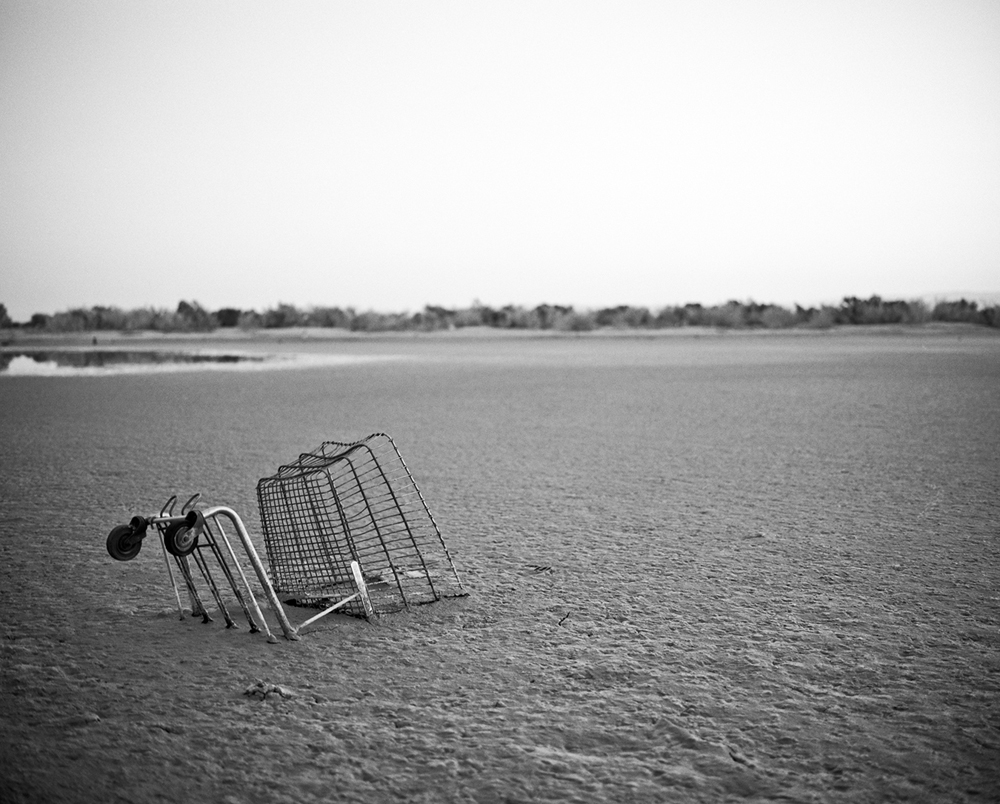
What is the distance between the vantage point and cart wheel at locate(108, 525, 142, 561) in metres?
3.72

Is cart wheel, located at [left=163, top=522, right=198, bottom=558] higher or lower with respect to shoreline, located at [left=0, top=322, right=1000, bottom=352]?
lower

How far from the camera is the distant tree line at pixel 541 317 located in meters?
65.4

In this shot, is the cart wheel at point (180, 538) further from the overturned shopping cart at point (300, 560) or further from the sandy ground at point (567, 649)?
the sandy ground at point (567, 649)

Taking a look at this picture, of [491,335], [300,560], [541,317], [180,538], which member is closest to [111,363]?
[300,560]

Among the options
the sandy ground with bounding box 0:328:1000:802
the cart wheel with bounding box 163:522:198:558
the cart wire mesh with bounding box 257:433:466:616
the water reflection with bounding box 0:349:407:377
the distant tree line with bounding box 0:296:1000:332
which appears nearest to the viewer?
the sandy ground with bounding box 0:328:1000:802

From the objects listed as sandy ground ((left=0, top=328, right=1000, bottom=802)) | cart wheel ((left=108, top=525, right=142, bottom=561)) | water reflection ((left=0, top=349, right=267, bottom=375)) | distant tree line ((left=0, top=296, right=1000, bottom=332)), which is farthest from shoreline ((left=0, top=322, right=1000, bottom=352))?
cart wheel ((left=108, top=525, right=142, bottom=561))

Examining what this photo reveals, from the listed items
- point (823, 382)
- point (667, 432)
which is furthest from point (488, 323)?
point (667, 432)

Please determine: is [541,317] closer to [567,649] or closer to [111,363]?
[111,363]

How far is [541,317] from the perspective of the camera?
3081 inches

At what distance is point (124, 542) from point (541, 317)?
7527 cm

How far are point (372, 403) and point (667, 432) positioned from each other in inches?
266

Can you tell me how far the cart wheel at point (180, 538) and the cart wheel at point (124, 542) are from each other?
173mm

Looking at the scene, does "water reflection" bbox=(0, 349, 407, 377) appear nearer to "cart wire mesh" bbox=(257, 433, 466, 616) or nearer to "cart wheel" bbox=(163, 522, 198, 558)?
"cart wire mesh" bbox=(257, 433, 466, 616)

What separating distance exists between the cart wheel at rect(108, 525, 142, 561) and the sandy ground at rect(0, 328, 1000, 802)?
58 centimetres
